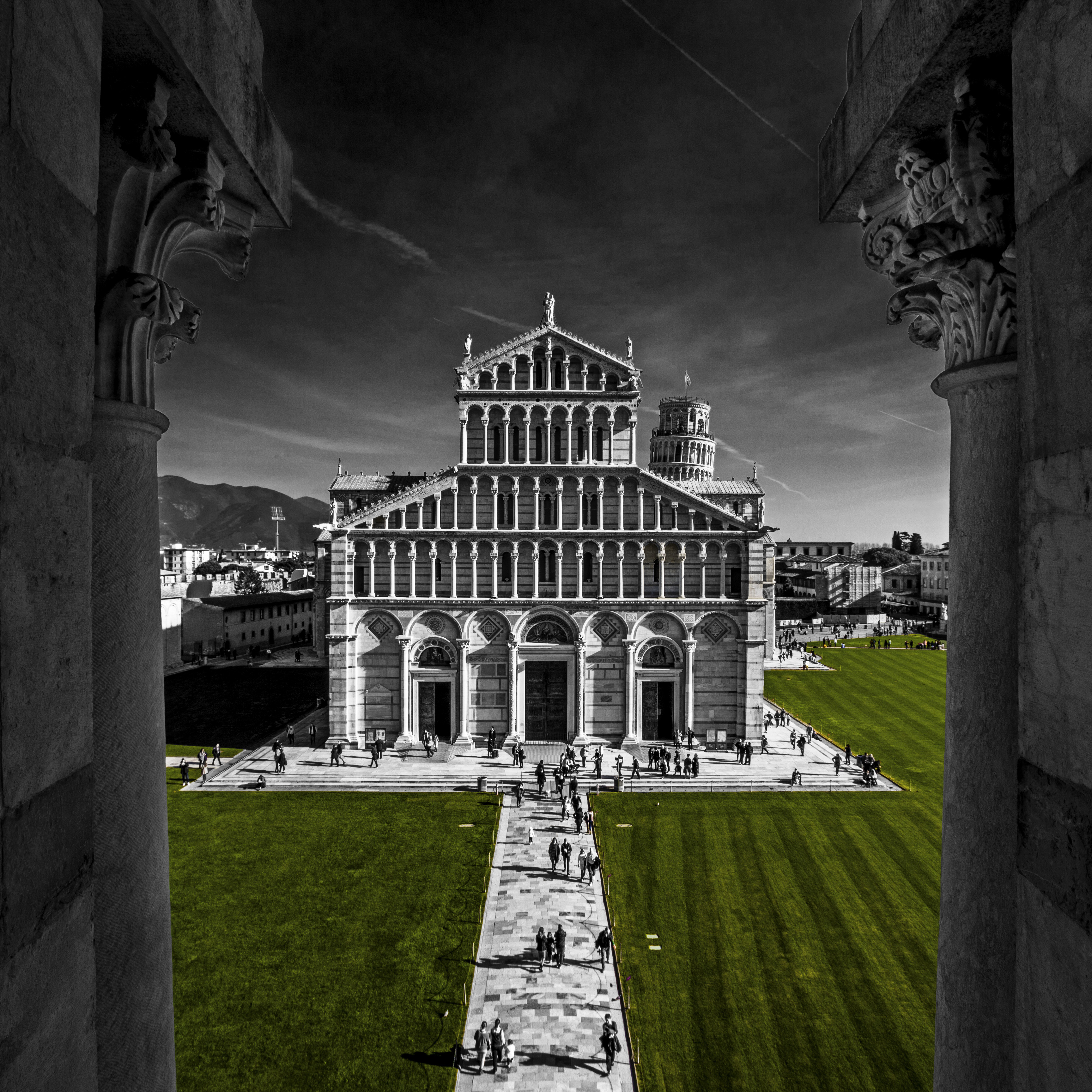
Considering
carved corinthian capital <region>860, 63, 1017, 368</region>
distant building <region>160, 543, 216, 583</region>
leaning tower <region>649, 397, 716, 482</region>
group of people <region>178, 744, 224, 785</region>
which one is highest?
leaning tower <region>649, 397, 716, 482</region>

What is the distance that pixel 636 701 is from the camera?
3719cm

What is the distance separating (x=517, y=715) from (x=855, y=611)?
81.2m

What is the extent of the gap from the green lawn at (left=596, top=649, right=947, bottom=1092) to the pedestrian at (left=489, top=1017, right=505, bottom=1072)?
266 centimetres

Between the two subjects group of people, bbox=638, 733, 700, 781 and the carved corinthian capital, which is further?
group of people, bbox=638, 733, 700, 781

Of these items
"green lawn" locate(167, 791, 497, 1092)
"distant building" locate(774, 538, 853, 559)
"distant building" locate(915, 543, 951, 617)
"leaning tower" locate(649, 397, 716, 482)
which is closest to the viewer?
"green lawn" locate(167, 791, 497, 1092)

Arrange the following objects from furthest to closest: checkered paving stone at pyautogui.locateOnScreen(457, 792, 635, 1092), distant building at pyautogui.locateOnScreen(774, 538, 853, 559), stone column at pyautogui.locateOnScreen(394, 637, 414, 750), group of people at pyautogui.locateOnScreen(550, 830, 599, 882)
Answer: distant building at pyautogui.locateOnScreen(774, 538, 853, 559) < stone column at pyautogui.locateOnScreen(394, 637, 414, 750) < group of people at pyautogui.locateOnScreen(550, 830, 599, 882) < checkered paving stone at pyautogui.locateOnScreen(457, 792, 635, 1092)

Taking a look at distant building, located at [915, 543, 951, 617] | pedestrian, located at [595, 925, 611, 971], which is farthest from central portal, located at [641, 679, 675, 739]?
distant building, located at [915, 543, 951, 617]

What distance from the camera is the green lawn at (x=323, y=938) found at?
13.9 meters

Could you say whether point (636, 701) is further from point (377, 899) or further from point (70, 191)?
point (70, 191)

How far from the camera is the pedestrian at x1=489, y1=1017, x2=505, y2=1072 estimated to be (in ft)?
45.3

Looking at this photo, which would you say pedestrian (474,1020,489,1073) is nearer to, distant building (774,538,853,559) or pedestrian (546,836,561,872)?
pedestrian (546,836,561,872)

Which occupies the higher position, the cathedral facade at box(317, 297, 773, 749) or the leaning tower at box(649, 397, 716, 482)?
the leaning tower at box(649, 397, 716, 482)

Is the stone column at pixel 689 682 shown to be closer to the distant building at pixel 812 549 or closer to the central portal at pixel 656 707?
the central portal at pixel 656 707

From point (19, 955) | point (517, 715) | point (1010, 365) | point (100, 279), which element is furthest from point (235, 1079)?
point (517, 715)
